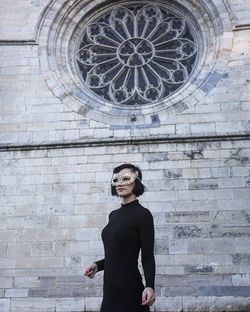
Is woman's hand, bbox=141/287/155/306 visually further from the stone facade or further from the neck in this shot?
the stone facade

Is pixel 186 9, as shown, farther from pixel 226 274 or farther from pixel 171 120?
pixel 226 274

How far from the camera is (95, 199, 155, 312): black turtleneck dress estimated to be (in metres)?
3.10

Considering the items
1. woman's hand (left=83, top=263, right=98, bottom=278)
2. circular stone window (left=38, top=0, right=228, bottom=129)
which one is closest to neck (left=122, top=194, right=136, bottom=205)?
woman's hand (left=83, top=263, right=98, bottom=278)

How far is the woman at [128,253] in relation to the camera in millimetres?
3098

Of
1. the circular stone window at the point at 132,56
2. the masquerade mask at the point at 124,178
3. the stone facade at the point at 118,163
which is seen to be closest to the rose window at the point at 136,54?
the circular stone window at the point at 132,56

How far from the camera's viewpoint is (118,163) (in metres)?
8.44

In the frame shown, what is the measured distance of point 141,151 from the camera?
845cm

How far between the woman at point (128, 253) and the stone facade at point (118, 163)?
4.45m

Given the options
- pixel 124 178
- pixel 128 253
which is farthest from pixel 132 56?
pixel 128 253

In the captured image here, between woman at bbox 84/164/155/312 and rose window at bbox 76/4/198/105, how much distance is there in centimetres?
595

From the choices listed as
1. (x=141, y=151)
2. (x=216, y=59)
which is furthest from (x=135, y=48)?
(x=141, y=151)

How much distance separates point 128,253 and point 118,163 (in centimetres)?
522

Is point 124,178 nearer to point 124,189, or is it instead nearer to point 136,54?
point 124,189

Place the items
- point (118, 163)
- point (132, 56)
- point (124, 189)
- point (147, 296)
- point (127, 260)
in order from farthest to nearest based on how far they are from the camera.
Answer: point (132, 56) → point (118, 163) → point (124, 189) → point (127, 260) → point (147, 296)
